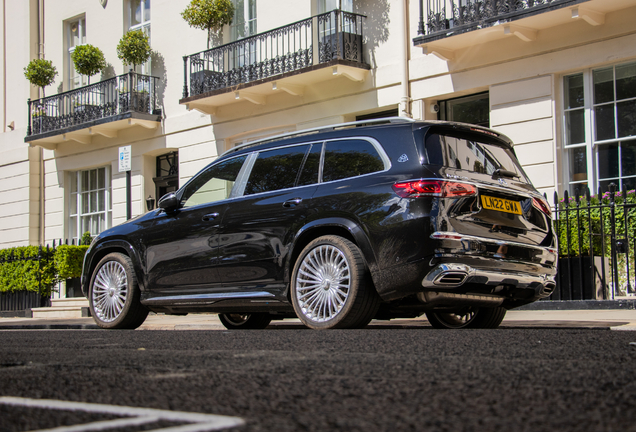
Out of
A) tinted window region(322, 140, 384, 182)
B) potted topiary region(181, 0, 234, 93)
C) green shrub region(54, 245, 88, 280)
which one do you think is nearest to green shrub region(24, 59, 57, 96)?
potted topiary region(181, 0, 234, 93)

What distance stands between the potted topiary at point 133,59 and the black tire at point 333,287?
1414 cm

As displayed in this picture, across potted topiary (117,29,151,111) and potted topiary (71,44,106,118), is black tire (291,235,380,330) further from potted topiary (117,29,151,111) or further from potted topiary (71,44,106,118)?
potted topiary (71,44,106,118)

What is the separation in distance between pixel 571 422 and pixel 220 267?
5.16m

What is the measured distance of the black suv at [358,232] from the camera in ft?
18.9

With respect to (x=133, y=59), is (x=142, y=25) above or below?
above

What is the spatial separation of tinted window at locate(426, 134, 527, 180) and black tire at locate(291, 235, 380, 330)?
1.03 metres

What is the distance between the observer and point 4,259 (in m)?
18.3

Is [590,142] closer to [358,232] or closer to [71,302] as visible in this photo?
[358,232]

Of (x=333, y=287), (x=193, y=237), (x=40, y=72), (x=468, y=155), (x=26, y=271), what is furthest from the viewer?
(x=40, y=72)

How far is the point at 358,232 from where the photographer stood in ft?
19.9

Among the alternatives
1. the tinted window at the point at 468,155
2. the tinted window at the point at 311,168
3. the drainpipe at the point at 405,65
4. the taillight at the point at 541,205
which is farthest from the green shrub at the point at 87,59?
the taillight at the point at 541,205

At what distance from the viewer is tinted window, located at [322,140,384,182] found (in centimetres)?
629

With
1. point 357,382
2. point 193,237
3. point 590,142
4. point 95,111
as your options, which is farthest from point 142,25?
point 357,382

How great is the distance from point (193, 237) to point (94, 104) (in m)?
14.5
